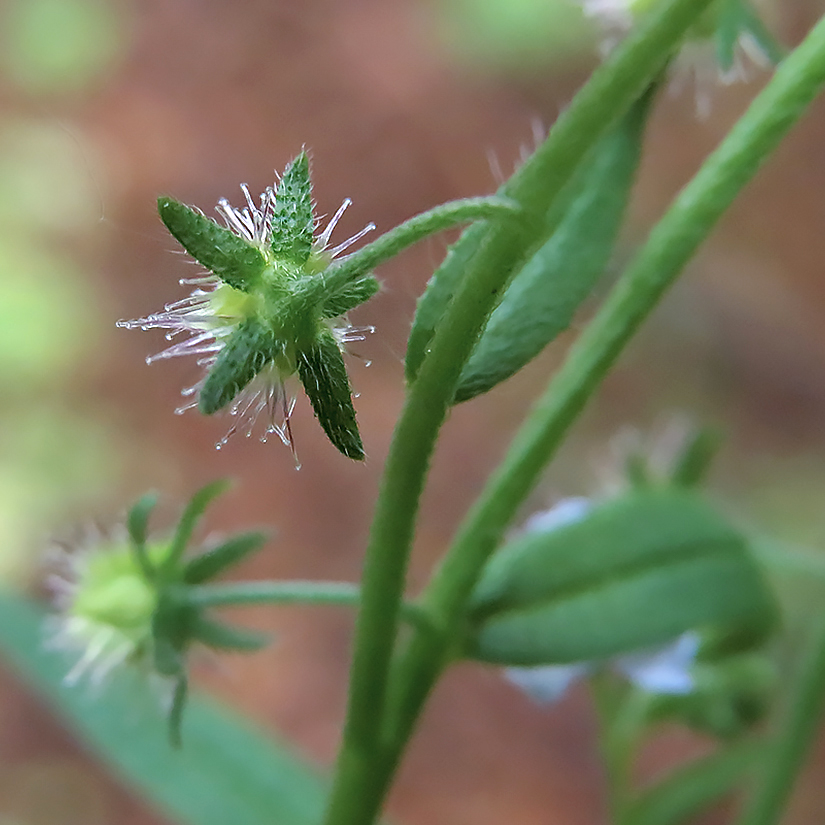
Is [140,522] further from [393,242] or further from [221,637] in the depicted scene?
[393,242]

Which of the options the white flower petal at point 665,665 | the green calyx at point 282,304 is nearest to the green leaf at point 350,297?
the green calyx at point 282,304

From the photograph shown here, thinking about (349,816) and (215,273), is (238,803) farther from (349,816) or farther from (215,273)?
(215,273)

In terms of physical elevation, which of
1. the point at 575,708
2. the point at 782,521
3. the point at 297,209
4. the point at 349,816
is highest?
the point at 782,521

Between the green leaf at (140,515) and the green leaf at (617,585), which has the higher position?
the green leaf at (617,585)

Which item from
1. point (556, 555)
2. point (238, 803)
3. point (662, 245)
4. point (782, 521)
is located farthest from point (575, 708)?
point (662, 245)

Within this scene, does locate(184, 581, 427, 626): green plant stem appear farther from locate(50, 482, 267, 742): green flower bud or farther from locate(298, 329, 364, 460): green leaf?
locate(298, 329, 364, 460): green leaf

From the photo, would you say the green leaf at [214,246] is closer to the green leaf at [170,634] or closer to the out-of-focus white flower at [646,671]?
the green leaf at [170,634]
